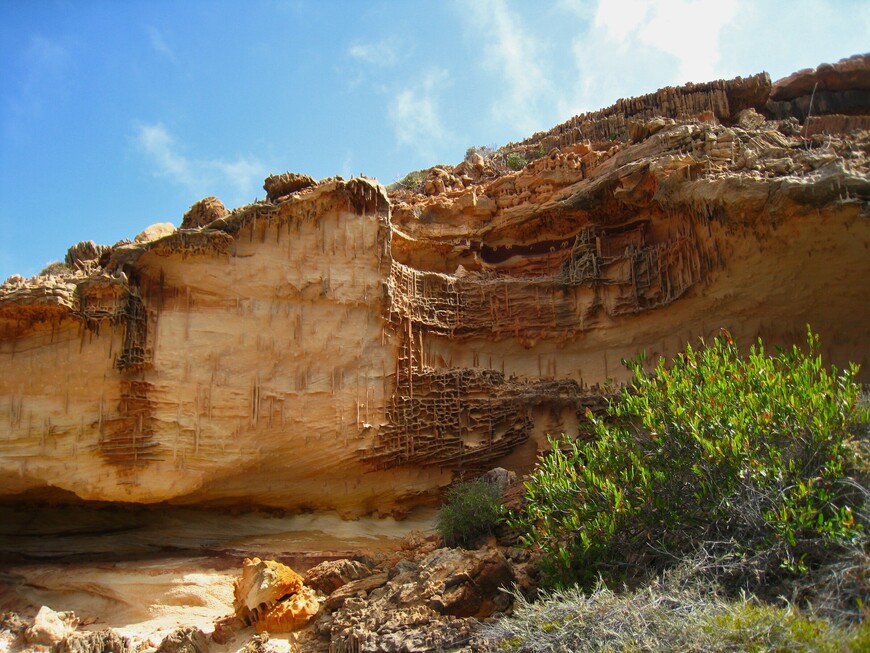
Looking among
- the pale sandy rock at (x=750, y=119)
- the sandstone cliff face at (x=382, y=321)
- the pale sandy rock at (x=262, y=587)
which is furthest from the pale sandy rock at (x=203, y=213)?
the pale sandy rock at (x=750, y=119)

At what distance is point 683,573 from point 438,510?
7580mm

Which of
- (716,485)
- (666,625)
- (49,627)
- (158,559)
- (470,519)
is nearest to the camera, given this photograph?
(666,625)

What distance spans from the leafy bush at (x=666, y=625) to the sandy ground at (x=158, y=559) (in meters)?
6.23

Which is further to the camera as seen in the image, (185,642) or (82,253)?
(82,253)

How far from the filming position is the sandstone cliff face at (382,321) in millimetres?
14844

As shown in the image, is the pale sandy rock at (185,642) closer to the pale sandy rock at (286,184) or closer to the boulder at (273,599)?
the boulder at (273,599)

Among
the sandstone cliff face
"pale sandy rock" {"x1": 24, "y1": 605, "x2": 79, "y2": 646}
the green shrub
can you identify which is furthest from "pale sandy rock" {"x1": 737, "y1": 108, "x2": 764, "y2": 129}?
"pale sandy rock" {"x1": 24, "y1": 605, "x2": 79, "y2": 646}

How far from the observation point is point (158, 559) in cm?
1534

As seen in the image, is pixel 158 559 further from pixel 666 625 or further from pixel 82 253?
pixel 666 625

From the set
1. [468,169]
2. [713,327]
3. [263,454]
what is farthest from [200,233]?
[713,327]

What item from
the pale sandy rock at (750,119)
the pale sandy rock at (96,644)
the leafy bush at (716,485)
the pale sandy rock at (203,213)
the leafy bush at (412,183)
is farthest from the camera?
the leafy bush at (412,183)

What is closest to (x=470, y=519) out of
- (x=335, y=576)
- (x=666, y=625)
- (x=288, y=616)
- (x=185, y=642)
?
(x=335, y=576)

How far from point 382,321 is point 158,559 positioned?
6340 mm

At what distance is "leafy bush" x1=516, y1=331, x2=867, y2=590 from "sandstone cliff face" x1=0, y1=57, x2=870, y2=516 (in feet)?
15.0
